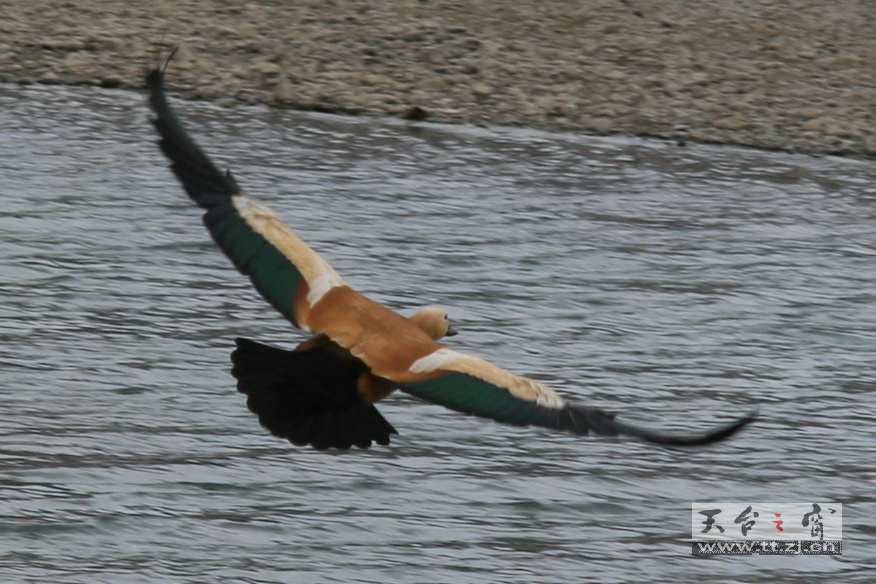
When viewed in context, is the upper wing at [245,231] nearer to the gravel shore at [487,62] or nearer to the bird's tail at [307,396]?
the bird's tail at [307,396]

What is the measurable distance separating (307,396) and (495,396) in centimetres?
69

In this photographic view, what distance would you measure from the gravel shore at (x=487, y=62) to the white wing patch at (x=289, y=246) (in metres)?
6.47

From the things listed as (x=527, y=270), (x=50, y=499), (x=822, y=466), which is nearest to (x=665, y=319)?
(x=527, y=270)

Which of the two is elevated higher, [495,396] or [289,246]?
[289,246]

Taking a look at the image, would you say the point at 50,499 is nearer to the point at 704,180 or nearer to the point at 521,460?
the point at 521,460

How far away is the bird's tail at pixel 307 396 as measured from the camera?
587 cm

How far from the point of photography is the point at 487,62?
1338 centimetres

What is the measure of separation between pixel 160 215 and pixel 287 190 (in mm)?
967

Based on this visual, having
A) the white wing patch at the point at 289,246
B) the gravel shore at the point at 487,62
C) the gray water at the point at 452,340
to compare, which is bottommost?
the gray water at the point at 452,340

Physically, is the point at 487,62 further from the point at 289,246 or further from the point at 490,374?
the point at 490,374

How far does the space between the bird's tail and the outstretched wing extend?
1.01 ft

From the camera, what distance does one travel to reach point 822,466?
7504mm

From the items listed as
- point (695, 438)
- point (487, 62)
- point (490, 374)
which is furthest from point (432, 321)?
point (487, 62)

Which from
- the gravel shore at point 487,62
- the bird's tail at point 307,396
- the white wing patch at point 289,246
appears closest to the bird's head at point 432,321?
the white wing patch at point 289,246
